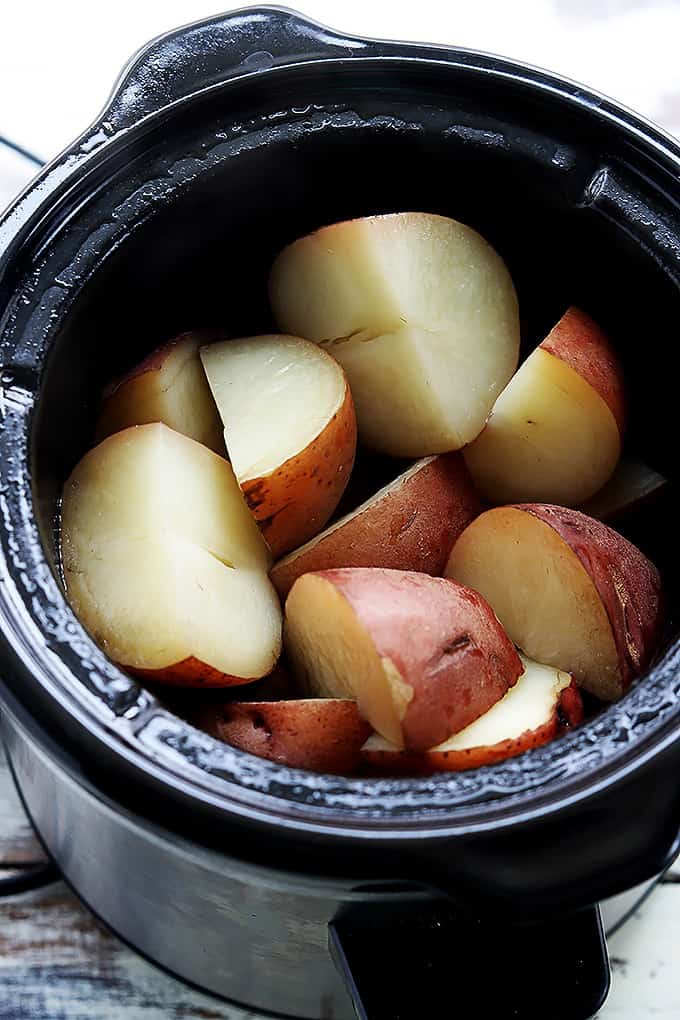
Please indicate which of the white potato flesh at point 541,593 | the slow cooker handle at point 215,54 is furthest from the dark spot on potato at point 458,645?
the slow cooker handle at point 215,54

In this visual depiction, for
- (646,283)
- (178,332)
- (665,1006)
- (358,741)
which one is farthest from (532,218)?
(665,1006)

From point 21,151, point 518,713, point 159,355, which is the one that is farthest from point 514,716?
point 21,151

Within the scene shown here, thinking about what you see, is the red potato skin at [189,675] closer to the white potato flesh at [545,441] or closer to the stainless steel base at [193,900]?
the stainless steel base at [193,900]

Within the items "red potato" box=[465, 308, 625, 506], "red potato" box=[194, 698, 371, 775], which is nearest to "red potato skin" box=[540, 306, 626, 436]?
"red potato" box=[465, 308, 625, 506]

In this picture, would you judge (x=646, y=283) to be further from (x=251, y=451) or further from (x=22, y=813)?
(x=22, y=813)

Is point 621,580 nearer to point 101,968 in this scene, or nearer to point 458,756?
point 458,756

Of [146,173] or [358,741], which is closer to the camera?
[358,741]
